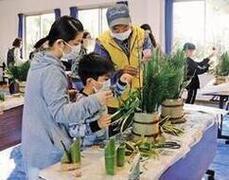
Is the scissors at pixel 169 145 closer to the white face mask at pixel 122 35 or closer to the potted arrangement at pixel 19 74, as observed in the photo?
the white face mask at pixel 122 35

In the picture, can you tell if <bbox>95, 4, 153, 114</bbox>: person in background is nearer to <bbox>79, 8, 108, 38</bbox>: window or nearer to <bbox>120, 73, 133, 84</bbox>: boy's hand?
<bbox>120, 73, 133, 84</bbox>: boy's hand

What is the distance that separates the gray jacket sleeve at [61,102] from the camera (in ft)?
Answer: 4.74

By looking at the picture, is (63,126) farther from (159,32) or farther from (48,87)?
(159,32)

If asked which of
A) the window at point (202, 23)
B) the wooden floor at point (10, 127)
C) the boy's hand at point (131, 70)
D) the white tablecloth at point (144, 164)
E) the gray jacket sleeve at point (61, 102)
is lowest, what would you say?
the wooden floor at point (10, 127)

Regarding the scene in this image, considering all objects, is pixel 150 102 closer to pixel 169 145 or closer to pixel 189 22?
pixel 169 145

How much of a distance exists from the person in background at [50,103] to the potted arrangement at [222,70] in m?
3.17

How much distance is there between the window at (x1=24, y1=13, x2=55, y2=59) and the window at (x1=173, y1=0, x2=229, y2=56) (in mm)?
3812

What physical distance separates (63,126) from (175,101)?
716 millimetres

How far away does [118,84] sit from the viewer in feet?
6.75

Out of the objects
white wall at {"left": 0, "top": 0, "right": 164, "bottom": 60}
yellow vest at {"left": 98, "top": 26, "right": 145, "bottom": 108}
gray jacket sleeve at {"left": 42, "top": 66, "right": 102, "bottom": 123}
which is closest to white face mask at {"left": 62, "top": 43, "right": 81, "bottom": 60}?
gray jacket sleeve at {"left": 42, "top": 66, "right": 102, "bottom": 123}

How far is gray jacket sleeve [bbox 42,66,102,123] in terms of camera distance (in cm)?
145

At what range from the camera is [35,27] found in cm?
1016

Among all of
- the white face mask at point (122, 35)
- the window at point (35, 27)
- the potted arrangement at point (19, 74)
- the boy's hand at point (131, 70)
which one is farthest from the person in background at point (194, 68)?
the window at point (35, 27)

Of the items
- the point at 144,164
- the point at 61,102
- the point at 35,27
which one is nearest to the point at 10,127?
the point at 61,102
